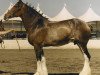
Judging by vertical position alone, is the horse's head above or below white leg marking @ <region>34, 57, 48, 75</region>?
above

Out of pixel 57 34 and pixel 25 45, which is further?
pixel 25 45

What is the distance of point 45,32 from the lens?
13055 mm

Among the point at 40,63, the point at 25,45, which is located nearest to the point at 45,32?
the point at 40,63

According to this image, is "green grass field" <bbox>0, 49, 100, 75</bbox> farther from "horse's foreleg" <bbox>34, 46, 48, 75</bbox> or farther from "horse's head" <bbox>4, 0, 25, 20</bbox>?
"horse's head" <bbox>4, 0, 25, 20</bbox>

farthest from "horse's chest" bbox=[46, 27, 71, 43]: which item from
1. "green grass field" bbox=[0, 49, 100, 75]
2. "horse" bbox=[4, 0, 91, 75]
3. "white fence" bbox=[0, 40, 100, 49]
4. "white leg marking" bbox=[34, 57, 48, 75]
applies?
"white fence" bbox=[0, 40, 100, 49]

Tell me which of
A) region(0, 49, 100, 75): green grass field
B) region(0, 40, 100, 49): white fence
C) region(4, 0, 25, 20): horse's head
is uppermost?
region(4, 0, 25, 20): horse's head

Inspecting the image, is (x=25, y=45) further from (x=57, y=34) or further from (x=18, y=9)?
(x=57, y=34)

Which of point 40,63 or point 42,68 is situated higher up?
point 40,63

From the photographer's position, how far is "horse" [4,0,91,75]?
42.2 feet

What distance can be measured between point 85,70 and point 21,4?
386cm

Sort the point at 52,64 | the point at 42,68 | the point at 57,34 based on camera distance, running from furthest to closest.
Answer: the point at 52,64, the point at 57,34, the point at 42,68

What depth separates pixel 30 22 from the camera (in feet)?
43.9

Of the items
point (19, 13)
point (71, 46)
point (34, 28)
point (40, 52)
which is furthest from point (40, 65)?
point (71, 46)

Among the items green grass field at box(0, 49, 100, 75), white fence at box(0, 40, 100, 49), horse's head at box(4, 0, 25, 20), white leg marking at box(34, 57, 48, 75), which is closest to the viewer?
white leg marking at box(34, 57, 48, 75)
